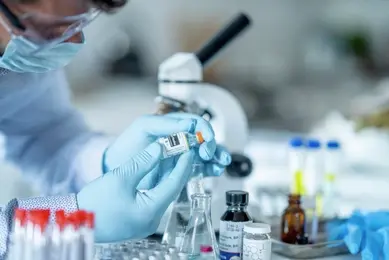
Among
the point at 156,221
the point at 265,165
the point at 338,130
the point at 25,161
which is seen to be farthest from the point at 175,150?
the point at 338,130

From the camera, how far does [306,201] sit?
1.46m

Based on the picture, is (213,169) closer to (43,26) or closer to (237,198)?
(237,198)

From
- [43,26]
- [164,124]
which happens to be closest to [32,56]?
[43,26]

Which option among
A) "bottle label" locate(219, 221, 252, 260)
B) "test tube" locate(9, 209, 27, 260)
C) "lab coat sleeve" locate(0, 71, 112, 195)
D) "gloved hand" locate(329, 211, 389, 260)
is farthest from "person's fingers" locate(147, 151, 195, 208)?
"lab coat sleeve" locate(0, 71, 112, 195)

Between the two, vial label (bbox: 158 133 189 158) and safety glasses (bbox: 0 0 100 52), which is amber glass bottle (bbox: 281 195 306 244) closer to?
vial label (bbox: 158 133 189 158)

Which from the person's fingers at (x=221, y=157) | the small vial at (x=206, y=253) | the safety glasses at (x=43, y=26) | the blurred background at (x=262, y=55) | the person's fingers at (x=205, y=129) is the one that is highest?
the blurred background at (x=262, y=55)

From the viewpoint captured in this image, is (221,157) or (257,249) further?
(221,157)

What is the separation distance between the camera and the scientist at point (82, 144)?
107 centimetres

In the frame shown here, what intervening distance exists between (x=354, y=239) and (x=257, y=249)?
26 centimetres

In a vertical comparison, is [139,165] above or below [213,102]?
below

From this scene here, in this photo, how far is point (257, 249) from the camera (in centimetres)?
108

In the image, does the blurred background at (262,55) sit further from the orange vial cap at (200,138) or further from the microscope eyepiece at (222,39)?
the orange vial cap at (200,138)

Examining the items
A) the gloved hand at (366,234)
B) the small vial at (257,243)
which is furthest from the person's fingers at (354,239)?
the small vial at (257,243)

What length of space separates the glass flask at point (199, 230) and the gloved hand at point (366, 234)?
29 cm
